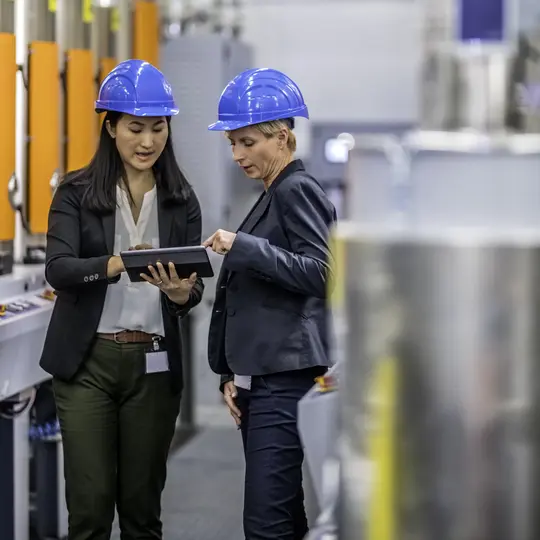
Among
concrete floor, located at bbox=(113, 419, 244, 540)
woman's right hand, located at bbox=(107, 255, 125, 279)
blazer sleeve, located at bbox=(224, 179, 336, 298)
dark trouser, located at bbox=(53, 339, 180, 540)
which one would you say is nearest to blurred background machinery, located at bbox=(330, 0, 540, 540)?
blazer sleeve, located at bbox=(224, 179, 336, 298)

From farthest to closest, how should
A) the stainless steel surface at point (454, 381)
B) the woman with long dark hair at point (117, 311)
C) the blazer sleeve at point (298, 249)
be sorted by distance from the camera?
the woman with long dark hair at point (117, 311), the blazer sleeve at point (298, 249), the stainless steel surface at point (454, 381)

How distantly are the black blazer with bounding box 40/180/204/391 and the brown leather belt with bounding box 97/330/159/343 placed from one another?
47 mm

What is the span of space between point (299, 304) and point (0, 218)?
1.39 m

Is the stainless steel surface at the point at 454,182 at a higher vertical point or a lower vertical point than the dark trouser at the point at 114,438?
higher

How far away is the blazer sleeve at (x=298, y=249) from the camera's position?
2508mm

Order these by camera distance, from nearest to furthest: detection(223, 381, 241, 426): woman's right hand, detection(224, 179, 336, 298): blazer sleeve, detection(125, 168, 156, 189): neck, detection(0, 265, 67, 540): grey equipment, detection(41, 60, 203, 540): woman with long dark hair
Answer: detection(224, 179, 336, 298): blazer sleeve < detection(223, 381, 241, 426): woman's right hand < detection(41, 60, 203, 540): woman with long dark hair < detection(125, 168, 156, 189): neck < detection(0, 265, 67, 540): grey equipment

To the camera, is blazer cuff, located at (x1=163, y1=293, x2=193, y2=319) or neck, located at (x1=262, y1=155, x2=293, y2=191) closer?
neck, located at (x1=262, y1=155, x2=293, y2=191)

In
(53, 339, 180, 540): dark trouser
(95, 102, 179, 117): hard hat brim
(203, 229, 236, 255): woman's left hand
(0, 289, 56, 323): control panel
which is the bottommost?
(53, 339, 180, 540): dark trouser

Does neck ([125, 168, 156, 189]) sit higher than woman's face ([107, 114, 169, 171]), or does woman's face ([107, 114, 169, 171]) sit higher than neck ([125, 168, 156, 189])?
woman's face ([107, 114, 169, 171])

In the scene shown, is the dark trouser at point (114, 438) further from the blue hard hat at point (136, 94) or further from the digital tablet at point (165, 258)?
the blue hard hat at point (136, 94)

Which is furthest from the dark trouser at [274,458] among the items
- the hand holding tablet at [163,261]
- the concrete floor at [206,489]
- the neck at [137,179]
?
the concrete floor at [206,489]

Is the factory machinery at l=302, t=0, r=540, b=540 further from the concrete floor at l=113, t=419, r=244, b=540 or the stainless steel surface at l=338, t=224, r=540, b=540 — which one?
the concrete floor at l=113, t=419, r=244, b=540

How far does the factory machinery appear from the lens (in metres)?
1.38

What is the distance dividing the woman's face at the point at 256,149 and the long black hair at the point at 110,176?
350mm
